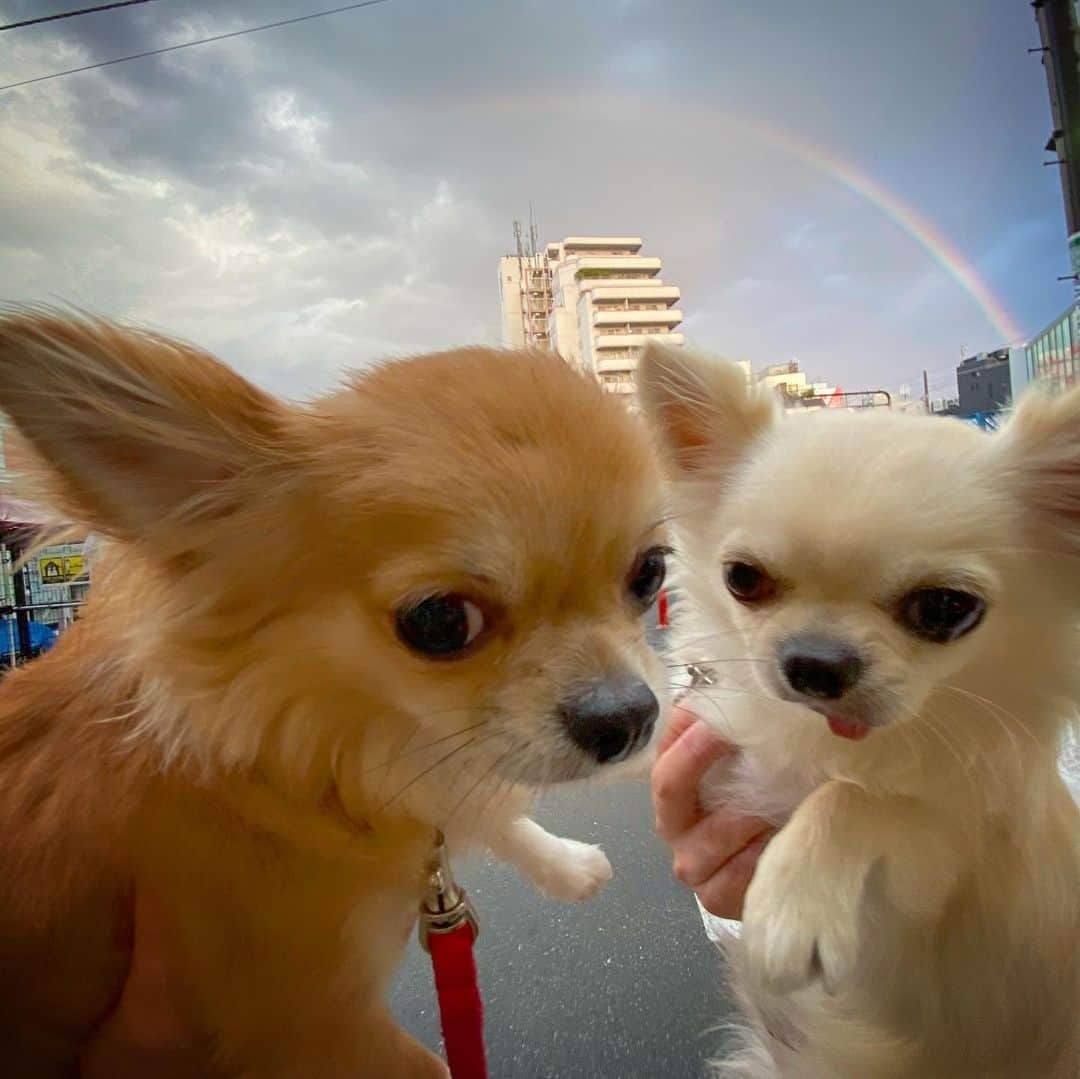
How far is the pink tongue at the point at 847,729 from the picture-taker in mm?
716

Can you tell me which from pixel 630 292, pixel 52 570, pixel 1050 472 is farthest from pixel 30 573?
pixel 630 292

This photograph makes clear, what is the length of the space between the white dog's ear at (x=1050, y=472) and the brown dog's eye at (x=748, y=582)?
0.30 meters

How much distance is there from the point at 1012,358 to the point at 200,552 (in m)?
1.91

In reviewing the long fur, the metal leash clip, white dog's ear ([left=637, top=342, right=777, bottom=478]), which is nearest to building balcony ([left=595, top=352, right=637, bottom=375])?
white dog's ear ([left=637, top=342, right=777, bottom=478])

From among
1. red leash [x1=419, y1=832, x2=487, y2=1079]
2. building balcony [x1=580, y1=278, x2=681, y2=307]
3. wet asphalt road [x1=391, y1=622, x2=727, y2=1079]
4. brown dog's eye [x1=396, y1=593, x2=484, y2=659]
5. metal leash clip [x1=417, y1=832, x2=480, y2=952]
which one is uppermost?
building balcony [x1=580, y1=278, x2=681, y2=307]

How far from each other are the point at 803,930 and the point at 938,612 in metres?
0.33

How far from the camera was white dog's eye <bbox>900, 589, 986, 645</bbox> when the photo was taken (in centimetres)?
69

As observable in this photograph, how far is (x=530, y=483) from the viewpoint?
667mm

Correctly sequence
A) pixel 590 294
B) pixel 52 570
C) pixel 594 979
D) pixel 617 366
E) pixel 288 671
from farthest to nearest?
pixel 590 294, pixel 594 979, pixel 617 366, pixel 52 570, pixel 288 671

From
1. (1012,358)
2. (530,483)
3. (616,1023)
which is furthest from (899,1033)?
(1012,358)

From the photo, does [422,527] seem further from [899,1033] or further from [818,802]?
[899,1033]

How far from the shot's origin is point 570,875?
1.08m

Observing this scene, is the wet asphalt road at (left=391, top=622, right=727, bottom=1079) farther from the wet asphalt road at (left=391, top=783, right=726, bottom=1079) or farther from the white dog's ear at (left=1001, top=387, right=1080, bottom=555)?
the white dog's ear at (left=1001, top=387, right=1080, bottom=555)

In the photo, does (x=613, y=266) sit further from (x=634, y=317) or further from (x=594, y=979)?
(x=594, y=979)
